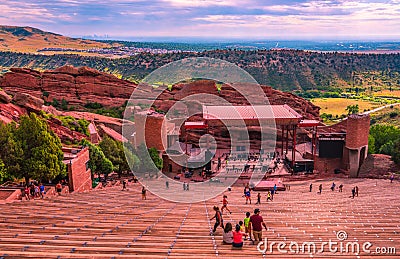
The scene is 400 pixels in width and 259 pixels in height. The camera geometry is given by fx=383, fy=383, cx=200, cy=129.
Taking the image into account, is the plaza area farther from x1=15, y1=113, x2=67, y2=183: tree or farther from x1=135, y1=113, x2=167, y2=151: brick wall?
x1=135, y1=113, x2=167, y2=151: brick wall

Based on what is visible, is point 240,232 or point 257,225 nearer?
point 240,232

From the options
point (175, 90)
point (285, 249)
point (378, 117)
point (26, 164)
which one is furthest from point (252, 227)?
point (378, 117)

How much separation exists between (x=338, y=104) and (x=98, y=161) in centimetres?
7942

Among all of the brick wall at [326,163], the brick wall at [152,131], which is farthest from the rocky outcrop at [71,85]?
the brick wall at [326,163]

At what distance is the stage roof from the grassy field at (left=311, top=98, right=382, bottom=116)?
53291mm

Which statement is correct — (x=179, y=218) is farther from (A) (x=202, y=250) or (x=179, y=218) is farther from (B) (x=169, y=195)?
(B) (x=169, y=195)

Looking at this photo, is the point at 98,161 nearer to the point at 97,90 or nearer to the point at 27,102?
the point at 27,102

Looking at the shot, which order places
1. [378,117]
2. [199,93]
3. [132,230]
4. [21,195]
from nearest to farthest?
[132,230], [21,195], [199,93], [378,117]

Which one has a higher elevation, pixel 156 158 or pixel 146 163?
pixel 156 158

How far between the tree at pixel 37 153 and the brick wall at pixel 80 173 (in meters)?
0.74

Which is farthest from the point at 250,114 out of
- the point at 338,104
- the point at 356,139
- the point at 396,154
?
the point at 338,104

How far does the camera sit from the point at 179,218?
1371 cm

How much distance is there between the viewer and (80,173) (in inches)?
926

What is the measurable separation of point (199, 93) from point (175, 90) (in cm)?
589
